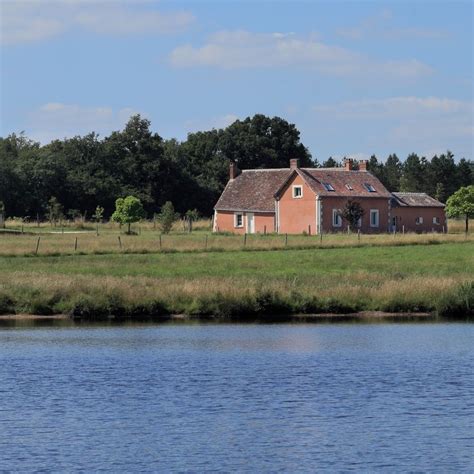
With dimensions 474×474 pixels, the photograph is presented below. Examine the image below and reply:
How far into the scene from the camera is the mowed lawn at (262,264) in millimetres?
54750

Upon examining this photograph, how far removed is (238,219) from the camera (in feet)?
337

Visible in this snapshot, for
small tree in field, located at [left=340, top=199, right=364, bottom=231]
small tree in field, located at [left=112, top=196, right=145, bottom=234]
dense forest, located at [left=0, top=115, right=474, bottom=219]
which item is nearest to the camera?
small tree in field, located at [left=112, top=196, right=145, bottom=234]

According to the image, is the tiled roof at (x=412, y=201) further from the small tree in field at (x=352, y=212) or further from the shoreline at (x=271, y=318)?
the shoreline at (x=271, y=318)

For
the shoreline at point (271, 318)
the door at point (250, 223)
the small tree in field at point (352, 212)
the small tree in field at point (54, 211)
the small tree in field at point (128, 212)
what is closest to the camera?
the shoreline at point (271, 318)

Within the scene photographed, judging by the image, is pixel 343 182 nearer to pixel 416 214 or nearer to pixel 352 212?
pixel 352 212

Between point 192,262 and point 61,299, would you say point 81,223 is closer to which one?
point 192,262

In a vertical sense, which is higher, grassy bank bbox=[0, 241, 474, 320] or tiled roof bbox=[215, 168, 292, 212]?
tiled roof bbox=[215, 168, 292, 212]

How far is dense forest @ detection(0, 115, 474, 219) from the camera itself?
12100 cm

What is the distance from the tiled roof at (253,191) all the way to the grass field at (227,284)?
36.6 metres

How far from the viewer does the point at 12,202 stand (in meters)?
119

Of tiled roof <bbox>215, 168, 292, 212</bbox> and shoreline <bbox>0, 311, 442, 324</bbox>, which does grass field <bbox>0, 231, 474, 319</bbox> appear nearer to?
shoreline <bbox>0, 311, 442, 324</bbox>

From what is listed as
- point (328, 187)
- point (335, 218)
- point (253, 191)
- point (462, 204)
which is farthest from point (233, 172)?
point (462, 204)

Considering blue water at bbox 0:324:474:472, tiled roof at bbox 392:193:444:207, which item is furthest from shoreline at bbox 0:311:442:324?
tiled roof at bbox 392:193:444:207

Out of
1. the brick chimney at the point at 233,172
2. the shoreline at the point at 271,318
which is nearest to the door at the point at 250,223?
Answer: the brick chimney at the point at 233,172
